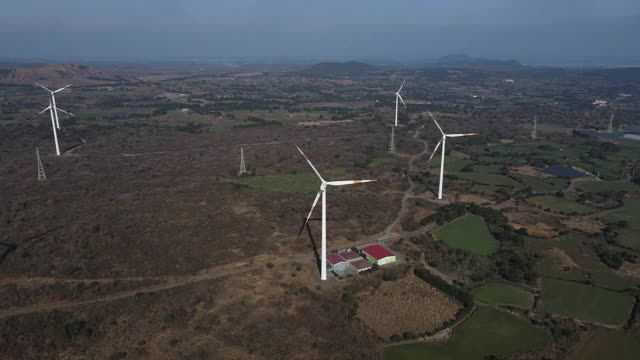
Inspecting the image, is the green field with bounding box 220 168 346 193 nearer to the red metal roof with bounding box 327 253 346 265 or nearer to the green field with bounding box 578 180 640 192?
the red metal roof with bounding box 327 253 346 265

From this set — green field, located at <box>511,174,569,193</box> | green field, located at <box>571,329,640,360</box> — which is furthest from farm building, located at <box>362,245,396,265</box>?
green field, located at <box>511,174,569,193</box>

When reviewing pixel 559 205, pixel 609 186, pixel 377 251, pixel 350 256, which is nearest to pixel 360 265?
pixel 350 256

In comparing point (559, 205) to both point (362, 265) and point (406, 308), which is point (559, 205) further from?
point (406, 308)

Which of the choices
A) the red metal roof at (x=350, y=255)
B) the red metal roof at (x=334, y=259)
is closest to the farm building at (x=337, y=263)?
the red metal roof at (x=334, y=259)

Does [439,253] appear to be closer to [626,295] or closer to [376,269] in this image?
[376,269]

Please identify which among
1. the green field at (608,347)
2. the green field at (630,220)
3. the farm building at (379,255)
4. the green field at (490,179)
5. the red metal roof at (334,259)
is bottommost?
the green field at (608,347)

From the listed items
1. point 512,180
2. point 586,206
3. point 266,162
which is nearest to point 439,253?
point 586,206

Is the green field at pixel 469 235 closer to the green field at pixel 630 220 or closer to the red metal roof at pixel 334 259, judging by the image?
the red metal roof at pixel 334 259
